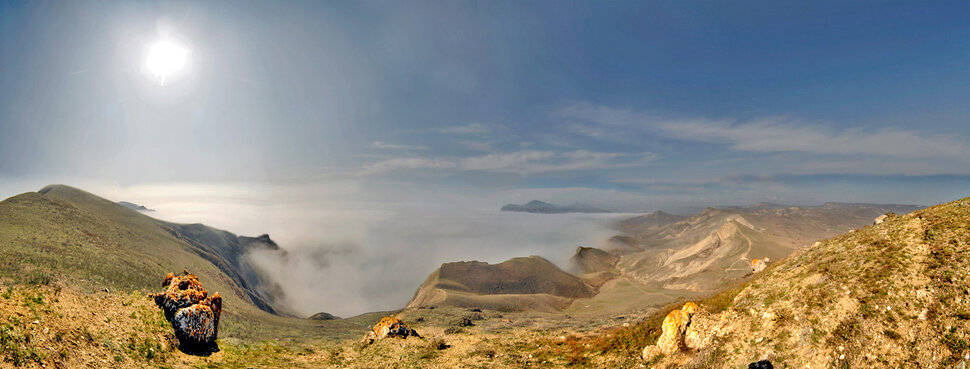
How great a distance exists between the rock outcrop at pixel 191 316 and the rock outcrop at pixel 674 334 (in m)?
33.4

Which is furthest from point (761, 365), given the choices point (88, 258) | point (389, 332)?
point (88, 258)

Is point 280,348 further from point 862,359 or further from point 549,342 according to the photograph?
point 862,359

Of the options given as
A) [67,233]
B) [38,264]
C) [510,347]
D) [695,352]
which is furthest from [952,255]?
[67,233]

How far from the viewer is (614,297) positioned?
10919 centimetres

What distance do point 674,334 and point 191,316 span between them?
3558cm

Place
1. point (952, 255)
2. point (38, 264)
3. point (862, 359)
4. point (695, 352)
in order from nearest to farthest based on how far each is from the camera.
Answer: point (862, 359) → point (952, 255) → point (695, 352) → point (38, 264)

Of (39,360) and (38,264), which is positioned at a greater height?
(38,264)

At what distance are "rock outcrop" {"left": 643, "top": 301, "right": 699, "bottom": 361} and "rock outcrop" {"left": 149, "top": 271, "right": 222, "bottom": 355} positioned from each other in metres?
33.4

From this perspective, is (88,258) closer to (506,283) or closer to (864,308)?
(864,308)

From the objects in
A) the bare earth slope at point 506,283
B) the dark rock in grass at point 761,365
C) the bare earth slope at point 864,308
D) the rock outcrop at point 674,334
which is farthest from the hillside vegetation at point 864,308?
the bare earth slope at point 506,283

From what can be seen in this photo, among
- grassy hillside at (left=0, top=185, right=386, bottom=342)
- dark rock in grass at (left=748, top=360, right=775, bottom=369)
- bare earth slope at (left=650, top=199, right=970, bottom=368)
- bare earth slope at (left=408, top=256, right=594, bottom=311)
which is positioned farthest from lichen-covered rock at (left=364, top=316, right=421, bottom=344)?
bare earth slope at (left=408, top=256, right=594, bottom=311)

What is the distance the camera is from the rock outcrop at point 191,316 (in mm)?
25500

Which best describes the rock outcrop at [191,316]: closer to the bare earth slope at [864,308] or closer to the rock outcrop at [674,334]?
the rock outcrop at [674,334]

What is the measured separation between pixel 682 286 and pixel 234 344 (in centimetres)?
12013
